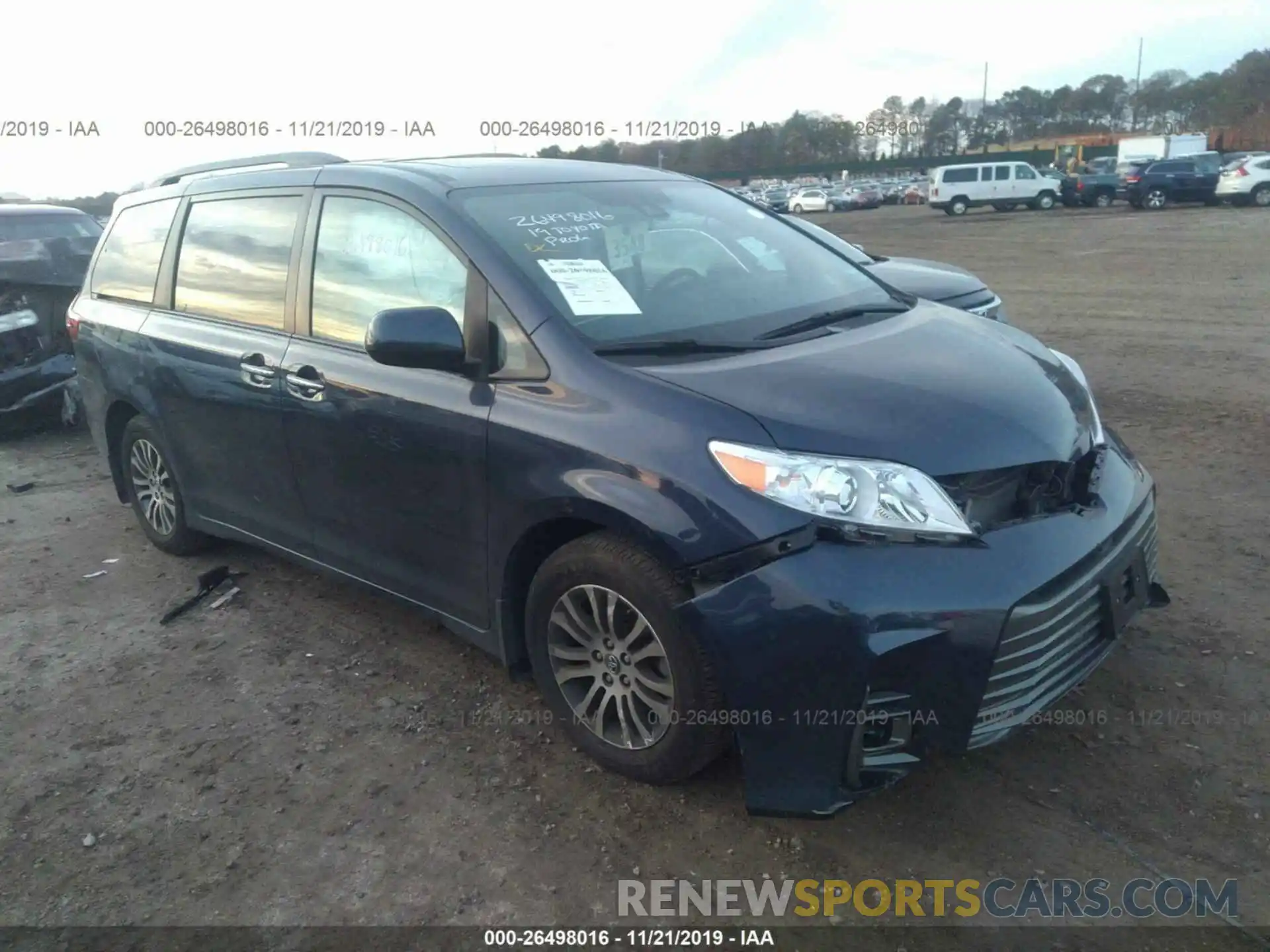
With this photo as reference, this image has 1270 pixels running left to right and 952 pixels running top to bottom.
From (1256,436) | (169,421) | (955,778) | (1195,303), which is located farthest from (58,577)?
(1195,303)

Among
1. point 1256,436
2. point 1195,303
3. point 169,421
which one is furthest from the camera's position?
point 1195,303

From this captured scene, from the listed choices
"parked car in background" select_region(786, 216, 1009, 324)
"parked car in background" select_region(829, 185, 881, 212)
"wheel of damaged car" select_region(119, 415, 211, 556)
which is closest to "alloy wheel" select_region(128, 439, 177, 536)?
"wheel of damaged car" select_region(119, 415, 211, 556)

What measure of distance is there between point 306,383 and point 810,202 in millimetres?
50779

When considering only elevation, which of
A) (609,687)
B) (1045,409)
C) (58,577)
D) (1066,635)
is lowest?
(58,577)

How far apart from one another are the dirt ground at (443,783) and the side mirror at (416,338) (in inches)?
50.1

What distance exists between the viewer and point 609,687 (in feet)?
10.00

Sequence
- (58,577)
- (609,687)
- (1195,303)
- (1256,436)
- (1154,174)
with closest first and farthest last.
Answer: (609,687) → (58,577) → (1256,436) → (1195,303) → (1154,174)

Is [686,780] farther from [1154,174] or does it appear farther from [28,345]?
[1154,174]

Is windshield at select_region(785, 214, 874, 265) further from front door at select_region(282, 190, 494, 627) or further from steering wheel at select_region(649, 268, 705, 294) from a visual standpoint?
front door at select_region(282, 190, 494, 627)

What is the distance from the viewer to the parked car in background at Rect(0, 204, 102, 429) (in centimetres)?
772

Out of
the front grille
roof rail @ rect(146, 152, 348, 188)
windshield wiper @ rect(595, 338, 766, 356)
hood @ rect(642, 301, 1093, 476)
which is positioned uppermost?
roof rail @ rect(146, 152, 348, 188)

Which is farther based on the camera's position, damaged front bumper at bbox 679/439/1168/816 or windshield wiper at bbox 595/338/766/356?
windshield wiper at bbox 595/338/766/356

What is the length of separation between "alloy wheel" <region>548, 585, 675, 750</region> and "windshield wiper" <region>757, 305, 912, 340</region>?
1.00 m

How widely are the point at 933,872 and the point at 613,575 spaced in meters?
1.15
